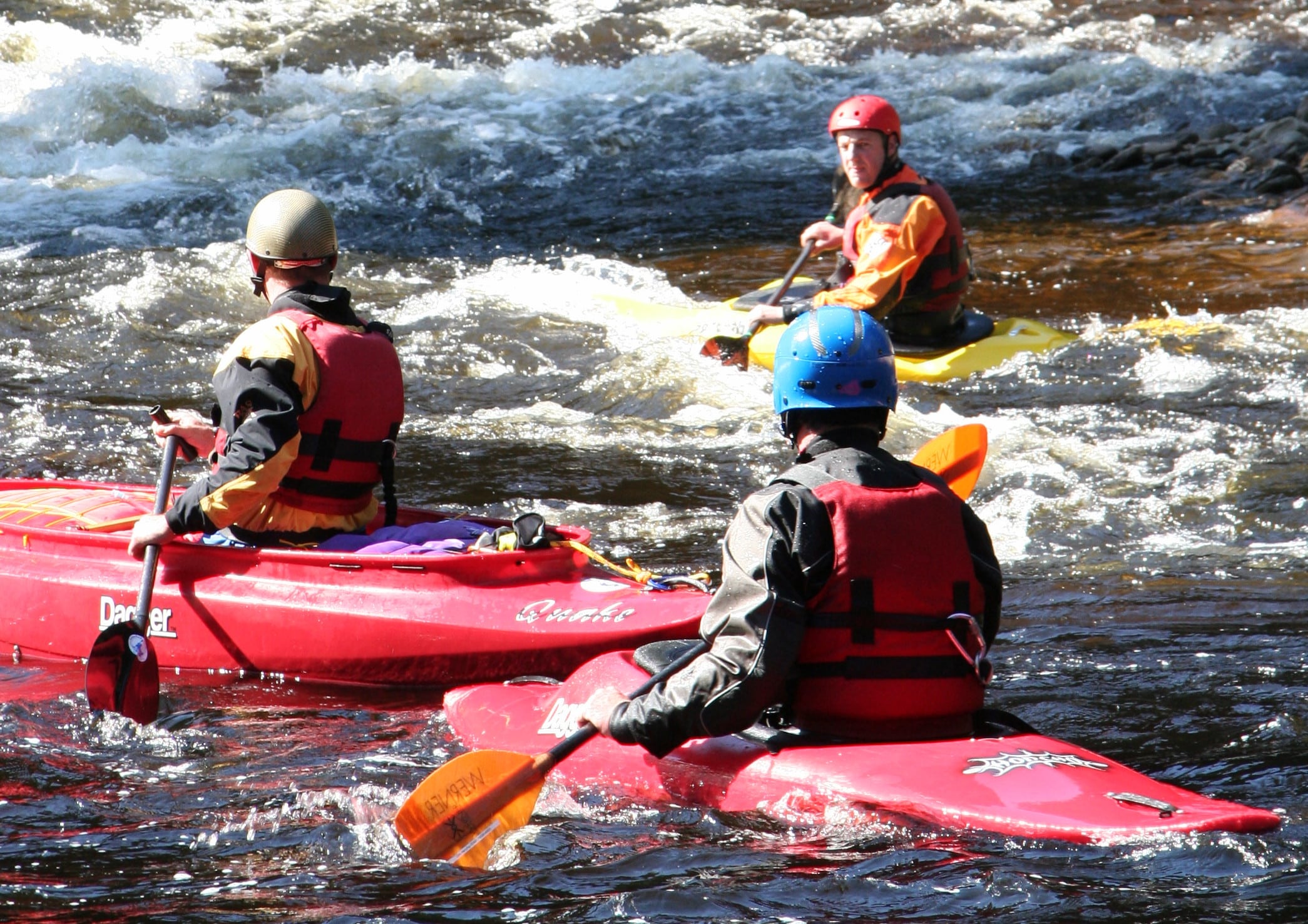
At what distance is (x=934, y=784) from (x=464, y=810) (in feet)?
3.28

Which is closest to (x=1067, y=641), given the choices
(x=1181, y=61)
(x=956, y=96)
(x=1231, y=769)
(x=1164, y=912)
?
(x=1231, y=769)

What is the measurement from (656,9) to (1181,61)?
5.23 metres

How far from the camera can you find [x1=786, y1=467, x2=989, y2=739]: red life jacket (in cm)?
309

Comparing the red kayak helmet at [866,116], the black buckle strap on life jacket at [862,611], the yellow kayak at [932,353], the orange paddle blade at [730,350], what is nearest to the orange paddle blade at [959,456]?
the black buckle strap on life jacket at [862,611]

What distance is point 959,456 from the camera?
4250 mm

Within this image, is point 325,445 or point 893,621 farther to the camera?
point 325,445

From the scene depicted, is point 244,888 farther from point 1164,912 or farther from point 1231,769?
point 1231,769

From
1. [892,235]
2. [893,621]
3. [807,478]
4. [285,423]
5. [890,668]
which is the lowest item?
[890,668]

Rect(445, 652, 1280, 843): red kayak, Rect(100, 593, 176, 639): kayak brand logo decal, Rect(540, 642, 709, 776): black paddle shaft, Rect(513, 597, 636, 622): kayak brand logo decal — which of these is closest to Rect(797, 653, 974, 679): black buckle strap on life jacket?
Rect(445, 652, 1280, 843): red kayak

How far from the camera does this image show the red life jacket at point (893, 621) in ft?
10.1

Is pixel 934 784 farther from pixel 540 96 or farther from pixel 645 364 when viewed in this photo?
pixel 540 96

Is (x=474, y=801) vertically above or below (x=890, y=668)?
below

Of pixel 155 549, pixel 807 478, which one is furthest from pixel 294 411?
pixel 807 478

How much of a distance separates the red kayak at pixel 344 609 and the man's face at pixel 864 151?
3.04 metres
